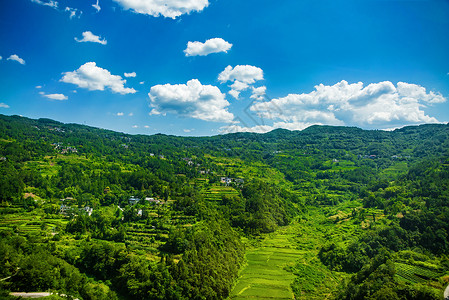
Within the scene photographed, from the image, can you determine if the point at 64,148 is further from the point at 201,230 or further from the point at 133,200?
the point at 201,230

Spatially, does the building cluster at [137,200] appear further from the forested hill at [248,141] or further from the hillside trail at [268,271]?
the forested hill at [248,141]

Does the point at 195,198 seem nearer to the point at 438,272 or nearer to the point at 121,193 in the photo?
the point at 121,193

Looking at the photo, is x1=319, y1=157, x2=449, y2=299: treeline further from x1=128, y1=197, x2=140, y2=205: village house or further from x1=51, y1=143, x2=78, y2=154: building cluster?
x1=51, y1=143, x2=78, y2=154: building cluster

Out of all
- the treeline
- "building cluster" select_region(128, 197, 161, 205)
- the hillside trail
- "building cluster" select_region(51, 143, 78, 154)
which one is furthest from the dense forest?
"building cluster" select_region(51, 143, 78, 154)

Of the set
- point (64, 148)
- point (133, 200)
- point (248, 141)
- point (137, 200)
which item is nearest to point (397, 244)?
point (137, 200)

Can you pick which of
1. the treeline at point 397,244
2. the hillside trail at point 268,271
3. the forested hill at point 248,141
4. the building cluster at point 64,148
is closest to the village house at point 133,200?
the hillside trail at point 268,271
